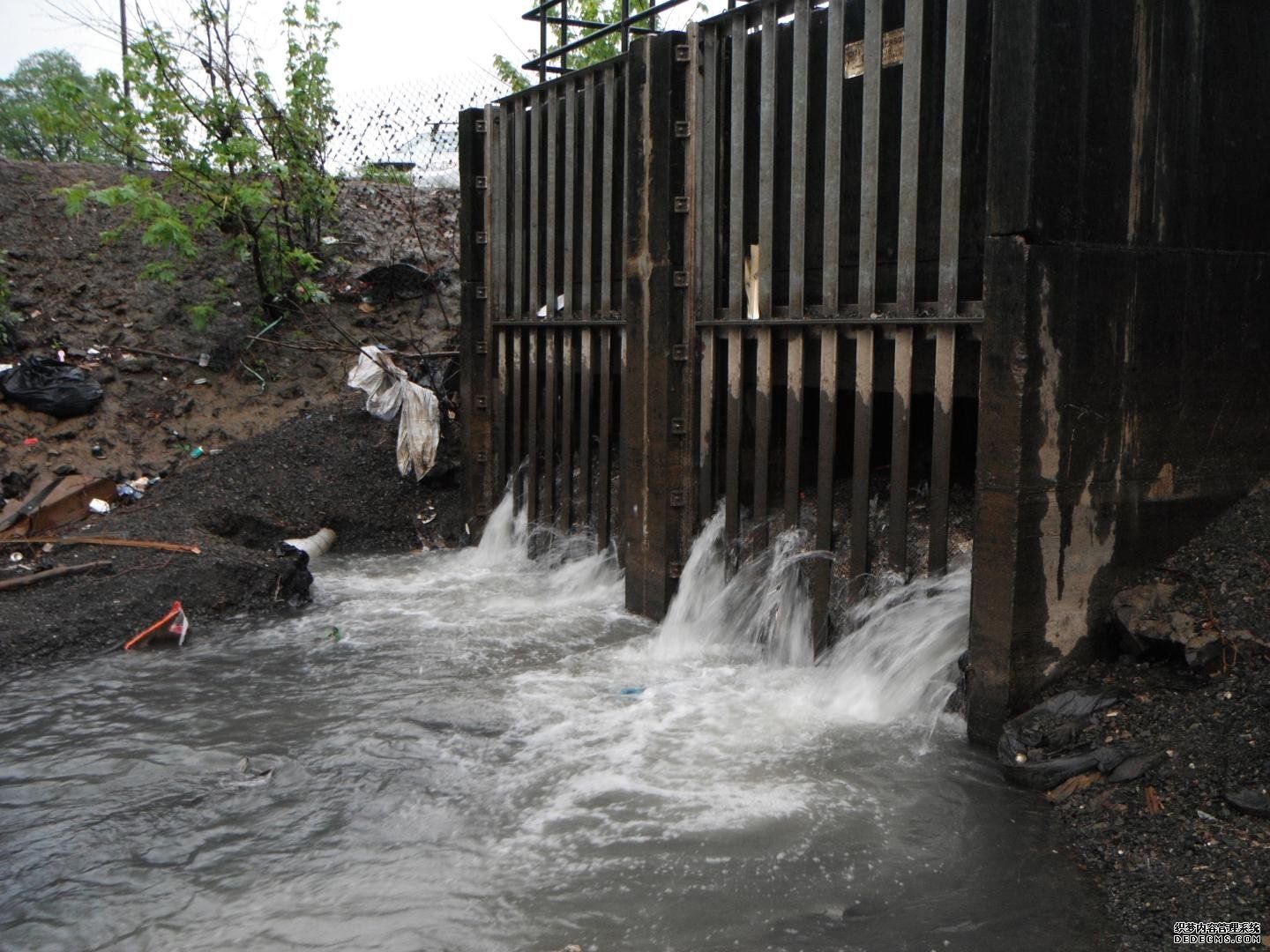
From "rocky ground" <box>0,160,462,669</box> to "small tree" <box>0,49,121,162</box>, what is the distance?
5.03 feet

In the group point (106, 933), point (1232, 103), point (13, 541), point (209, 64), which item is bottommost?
point (106, 933)

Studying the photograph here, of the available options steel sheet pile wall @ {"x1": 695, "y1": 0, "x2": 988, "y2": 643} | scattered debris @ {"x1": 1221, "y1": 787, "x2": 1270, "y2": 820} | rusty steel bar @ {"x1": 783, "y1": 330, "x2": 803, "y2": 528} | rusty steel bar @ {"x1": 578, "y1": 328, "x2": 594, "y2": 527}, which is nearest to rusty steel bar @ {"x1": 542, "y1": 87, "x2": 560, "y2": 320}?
rusty steel bar @ {"x1": 578, "y1": 328, "x2": 594, "y2": 527}

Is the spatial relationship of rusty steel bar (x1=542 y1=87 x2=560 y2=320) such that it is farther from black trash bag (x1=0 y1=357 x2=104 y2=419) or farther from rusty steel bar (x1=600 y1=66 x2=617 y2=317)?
black trash bag (x1=0 y1=357 x2=104 y2=419)

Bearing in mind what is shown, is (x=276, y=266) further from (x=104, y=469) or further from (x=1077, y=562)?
(x=1077, y=562)

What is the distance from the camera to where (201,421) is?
11344 mm

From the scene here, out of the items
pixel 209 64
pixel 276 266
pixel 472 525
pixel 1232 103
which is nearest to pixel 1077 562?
pixel 1232 103

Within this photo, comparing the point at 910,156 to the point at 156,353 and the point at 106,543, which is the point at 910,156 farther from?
the point at 156,353

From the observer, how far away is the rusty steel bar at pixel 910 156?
5.57m

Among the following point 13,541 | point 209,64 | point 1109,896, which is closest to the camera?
point 1109,896

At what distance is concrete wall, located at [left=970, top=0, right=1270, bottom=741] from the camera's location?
4.82 m

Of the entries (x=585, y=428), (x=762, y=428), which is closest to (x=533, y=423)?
(x=585, y=428)

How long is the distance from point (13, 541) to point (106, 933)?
522 centimetres

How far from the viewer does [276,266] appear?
1278 cm

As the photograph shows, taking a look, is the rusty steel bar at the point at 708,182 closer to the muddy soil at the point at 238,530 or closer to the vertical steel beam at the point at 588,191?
the vertical steel beam at the point at 588,191
